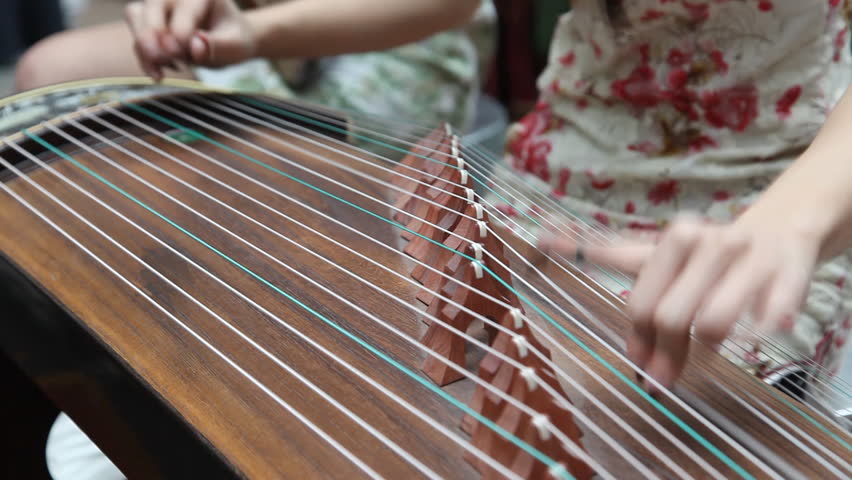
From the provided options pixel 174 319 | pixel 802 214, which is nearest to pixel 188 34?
pixel 174 319

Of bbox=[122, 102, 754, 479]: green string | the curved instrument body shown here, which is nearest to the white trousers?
the curved instrument body

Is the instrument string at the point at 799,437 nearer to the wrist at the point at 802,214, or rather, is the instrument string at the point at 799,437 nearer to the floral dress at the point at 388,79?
the wrist at the point at 802,214

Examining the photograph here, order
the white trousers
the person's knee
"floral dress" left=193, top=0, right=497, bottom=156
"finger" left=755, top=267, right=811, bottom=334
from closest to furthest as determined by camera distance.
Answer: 1. "finger" left=755, top=267, right=811, bottom=334
2. the white trousers
3. the person's knee
4. "floral dress" left=193, top=0, right=497, bottom=156

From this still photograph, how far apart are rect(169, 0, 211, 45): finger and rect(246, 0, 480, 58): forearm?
0.10 metres

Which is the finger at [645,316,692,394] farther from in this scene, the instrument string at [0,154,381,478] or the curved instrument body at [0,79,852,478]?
the instrument string at [0,154,381,478]

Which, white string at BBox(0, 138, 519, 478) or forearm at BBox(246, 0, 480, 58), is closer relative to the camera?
white string at BBox(0, 138, 519, 478)

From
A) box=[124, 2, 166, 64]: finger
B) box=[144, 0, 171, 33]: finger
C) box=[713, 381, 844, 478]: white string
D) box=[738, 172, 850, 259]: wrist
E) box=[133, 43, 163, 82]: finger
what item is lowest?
box=[713, 381, 844, 478]: white string

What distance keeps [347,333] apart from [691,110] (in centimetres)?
68

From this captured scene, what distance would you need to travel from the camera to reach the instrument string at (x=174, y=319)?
1.85 feet

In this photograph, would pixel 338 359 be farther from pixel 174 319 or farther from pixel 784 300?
pixel 784 300

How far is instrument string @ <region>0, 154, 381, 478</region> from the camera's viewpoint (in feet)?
1.85

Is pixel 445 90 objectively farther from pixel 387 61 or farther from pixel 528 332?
pixel 528 332

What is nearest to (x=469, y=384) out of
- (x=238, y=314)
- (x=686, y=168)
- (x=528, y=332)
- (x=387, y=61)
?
(x=528, y=332)

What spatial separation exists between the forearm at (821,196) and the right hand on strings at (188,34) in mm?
833
